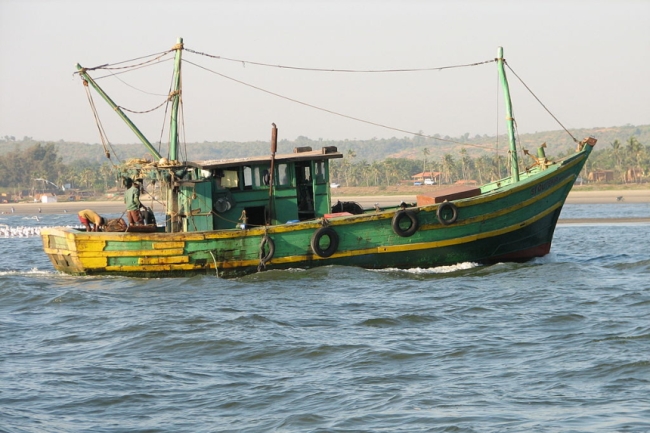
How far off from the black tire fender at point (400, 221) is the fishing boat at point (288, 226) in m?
0.02

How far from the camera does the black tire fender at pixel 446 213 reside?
18016mm

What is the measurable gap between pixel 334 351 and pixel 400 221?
6413 mm

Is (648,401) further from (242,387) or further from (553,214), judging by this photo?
(553,214)

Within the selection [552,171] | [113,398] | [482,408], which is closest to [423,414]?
[482,408]

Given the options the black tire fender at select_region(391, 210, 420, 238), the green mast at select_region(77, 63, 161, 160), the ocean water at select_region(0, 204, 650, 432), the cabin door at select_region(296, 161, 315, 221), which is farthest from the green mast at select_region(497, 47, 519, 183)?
the green mast at select_region(77, 63, 161, 160)

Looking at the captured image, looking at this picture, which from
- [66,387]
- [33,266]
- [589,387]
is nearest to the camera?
[589,387]

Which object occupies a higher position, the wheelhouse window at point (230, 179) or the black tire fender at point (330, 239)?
the wheelhouse window at point (230, 179)

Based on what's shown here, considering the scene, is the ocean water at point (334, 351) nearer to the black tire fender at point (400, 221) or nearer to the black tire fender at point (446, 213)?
the black tire fender at point (400, 221)

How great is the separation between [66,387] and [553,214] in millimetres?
12268

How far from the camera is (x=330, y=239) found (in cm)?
1798

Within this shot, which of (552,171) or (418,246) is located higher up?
(552,171)

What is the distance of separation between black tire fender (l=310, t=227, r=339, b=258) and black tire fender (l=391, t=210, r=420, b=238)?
1.19m

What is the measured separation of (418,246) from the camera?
1830 centimetres

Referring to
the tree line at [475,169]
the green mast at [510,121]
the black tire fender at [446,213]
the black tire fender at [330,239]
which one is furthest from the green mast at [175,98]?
the tree line at [475,169]
